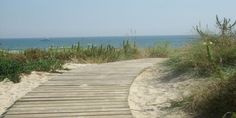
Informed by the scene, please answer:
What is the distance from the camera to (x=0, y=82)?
9.33 meters

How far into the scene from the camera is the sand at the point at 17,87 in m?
7.58

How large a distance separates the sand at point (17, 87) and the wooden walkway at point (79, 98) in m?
0.29

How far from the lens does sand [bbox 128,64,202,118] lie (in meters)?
6.52

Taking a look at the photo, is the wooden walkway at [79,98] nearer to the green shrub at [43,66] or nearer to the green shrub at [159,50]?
the green shrub at [43,66]

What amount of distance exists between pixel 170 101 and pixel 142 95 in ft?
2.49

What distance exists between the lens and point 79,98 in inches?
288

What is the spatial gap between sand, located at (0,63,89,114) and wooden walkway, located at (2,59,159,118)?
0.94ft

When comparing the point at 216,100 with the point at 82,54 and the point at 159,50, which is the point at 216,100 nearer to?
the point at 82,54

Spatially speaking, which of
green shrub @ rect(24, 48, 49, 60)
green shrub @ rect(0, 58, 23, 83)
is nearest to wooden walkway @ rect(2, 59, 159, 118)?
green shrub @ rect(0, 58, 23, 83)

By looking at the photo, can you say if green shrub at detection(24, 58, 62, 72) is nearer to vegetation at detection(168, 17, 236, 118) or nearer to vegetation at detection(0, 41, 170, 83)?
vegetation at detection(0, 41, 170, 83)

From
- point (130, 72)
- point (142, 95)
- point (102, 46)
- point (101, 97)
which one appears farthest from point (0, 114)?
point (102, 46)

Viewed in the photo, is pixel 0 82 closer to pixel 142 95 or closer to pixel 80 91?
pixel 80 91

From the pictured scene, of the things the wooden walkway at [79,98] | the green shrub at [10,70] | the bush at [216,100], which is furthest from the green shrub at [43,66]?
the bush at [216,100]

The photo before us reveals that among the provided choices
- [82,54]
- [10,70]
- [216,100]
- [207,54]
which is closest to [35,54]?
[82,54]
